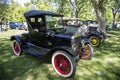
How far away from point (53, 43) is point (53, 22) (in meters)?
0.91

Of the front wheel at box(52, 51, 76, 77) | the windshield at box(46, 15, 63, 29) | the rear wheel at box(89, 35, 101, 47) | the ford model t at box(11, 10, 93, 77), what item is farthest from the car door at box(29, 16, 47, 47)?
the rear wheel at box(89, 35, 101, 47)

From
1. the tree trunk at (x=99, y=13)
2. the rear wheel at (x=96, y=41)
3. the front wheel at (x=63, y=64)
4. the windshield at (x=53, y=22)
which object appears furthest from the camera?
the tree trunk at (x=99, y=13)

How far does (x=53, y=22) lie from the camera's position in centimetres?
527

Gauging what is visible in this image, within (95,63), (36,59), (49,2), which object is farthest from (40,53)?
(49,2)

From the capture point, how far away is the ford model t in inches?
162

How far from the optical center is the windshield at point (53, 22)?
196 inches

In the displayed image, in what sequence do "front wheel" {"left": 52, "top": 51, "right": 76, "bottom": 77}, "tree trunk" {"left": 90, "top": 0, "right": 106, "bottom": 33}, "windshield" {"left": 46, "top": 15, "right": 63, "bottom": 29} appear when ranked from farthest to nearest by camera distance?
1. "tree trunk" {"left": 90, "top": 0, "right": 106, "bottom": 33}
2. "windshield" {"left": 46, "top": 15, "right": 63, "bottom": 29}
3. "front wheel" {"left": 52, "top": 51, "right": 76, "bottom": 77}

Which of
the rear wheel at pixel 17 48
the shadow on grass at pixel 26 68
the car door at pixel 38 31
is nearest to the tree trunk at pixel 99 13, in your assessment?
the car door at pixel 38 31

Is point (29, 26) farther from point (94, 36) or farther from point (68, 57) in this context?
point (94, 36)

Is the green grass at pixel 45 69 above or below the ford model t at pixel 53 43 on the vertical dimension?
below

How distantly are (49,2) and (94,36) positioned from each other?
73.8 feet

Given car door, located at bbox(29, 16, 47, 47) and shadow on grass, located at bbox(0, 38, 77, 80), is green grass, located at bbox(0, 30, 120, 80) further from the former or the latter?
car door, located at bbox(29, 16, 47, 47)

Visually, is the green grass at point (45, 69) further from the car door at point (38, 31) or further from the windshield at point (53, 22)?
the windshield at point (53, 22)

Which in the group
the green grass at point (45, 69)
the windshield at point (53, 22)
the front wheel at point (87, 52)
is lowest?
the green grass at point (45, 69)
